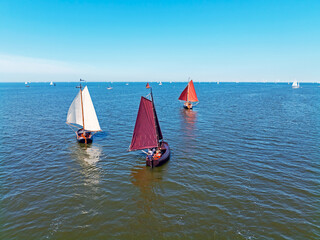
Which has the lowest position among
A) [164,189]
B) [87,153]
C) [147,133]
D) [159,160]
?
[164,189]

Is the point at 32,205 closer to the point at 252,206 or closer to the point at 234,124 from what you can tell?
the point at 252,206

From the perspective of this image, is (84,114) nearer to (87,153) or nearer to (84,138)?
(84,138)

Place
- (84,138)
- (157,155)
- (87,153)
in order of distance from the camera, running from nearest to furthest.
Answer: (157,155)
(87,153)
(84,138)

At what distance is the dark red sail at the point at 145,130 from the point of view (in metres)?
27.1

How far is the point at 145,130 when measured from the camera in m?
27.5

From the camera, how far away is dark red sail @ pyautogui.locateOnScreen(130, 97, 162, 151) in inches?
1069

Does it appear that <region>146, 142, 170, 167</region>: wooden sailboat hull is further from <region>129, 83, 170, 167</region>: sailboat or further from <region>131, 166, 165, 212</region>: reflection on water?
<region>131, 166, 165, 212</region>: reflection on water

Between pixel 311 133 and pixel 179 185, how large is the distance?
3710 cm

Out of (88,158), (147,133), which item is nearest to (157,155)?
(147,133)

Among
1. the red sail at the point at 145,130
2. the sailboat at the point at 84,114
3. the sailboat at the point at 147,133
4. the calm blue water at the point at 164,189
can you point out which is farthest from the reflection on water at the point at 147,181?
the sailboat at the point at 84,114

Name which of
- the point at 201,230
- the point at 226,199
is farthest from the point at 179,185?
the point at 201,230

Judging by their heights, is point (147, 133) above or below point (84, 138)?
above

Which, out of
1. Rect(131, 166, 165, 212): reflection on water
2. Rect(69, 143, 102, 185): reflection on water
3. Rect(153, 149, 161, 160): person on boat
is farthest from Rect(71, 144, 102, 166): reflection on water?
Rect(153, 149, 161, 160): person on boat

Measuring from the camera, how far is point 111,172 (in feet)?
81.0
